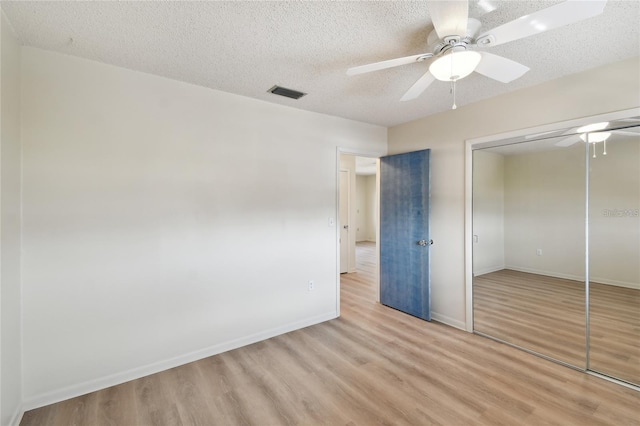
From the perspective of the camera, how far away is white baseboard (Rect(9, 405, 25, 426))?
6.03 ft

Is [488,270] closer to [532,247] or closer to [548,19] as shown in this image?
[532,247]

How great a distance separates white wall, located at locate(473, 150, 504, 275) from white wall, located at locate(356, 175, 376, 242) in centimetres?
768

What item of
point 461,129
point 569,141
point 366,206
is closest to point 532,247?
point 569,141

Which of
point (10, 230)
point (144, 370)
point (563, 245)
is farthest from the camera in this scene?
point (563, 245)

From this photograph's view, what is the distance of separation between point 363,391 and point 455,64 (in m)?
2.35

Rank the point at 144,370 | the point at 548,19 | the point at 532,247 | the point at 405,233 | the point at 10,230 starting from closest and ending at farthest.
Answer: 1. the point at 548,19
2. the point at 10,230
3. the point at 144,370
4. the point at 532,247
5. the point at 405,233

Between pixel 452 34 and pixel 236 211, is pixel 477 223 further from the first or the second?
pixel 236 211

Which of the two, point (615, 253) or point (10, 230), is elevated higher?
point (10, 230)

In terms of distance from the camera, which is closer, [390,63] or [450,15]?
[450,15]

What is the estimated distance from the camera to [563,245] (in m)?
2.78

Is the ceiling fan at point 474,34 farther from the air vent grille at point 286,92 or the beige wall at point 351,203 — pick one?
the beige wall at point 351,203

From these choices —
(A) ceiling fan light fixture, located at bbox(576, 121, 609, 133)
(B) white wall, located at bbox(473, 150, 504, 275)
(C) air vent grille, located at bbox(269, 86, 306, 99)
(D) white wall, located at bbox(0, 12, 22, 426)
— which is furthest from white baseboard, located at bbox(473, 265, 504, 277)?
(D) white wall, located at bbox(0, 12, 22, 426)

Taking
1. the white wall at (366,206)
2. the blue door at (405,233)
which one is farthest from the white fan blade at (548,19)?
the white wall at (366,206)

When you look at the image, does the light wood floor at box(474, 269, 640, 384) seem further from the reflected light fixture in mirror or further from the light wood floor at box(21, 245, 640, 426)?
the reflected light fixture in mirror
